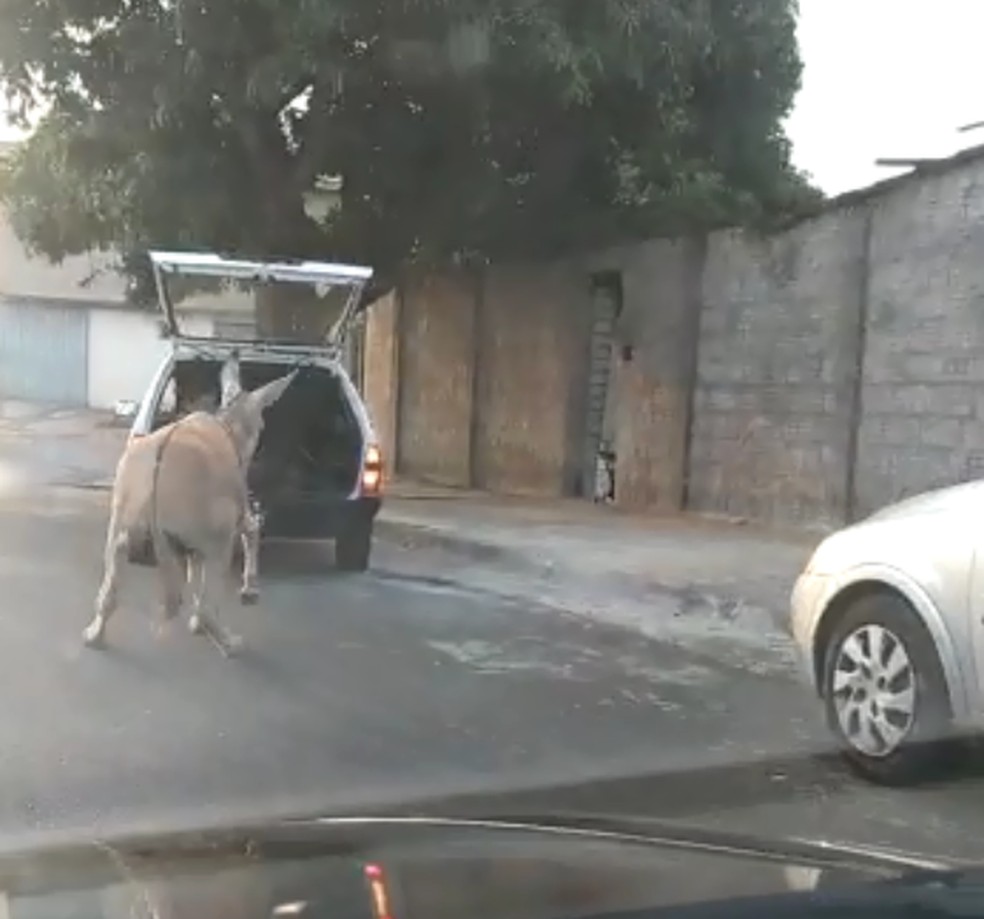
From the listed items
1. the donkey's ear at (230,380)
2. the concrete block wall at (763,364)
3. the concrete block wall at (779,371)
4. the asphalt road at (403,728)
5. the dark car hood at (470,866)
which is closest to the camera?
the dark car hood at (470,866)

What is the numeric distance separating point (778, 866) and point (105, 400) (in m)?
38.2

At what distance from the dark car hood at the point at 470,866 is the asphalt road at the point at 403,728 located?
2603mm

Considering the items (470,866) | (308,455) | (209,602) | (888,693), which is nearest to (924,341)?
(308,455)

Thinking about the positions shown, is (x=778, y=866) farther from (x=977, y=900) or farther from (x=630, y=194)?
(x=630, y=194)

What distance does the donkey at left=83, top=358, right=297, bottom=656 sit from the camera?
9.52 meters

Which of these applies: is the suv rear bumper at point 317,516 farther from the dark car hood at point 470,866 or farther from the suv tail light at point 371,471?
the dark car hood at point 470,866

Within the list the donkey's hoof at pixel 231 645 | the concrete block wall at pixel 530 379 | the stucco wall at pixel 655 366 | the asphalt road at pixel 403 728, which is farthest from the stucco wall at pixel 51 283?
the donkey's hoof at pixel 231 645

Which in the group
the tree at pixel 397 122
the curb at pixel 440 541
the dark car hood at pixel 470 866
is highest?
the tree at pixel 397 122

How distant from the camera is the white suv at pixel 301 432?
41.3 ft

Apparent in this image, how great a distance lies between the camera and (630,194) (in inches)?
751

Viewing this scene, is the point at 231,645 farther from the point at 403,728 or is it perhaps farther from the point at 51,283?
the point at 51,283

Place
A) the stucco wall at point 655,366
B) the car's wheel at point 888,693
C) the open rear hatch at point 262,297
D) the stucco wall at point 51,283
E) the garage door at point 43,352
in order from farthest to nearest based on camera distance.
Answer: the garage door at point 43,352 < the stucco wall at point 51,283 < the stucco wall at point 655,366 < the open rear hatch at point 262,297 < the car's wheel at point 888,693

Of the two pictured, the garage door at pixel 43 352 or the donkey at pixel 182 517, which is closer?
the donkey at pixel 182 517

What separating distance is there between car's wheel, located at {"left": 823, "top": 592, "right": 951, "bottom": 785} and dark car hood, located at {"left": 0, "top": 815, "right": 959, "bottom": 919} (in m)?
3.32
